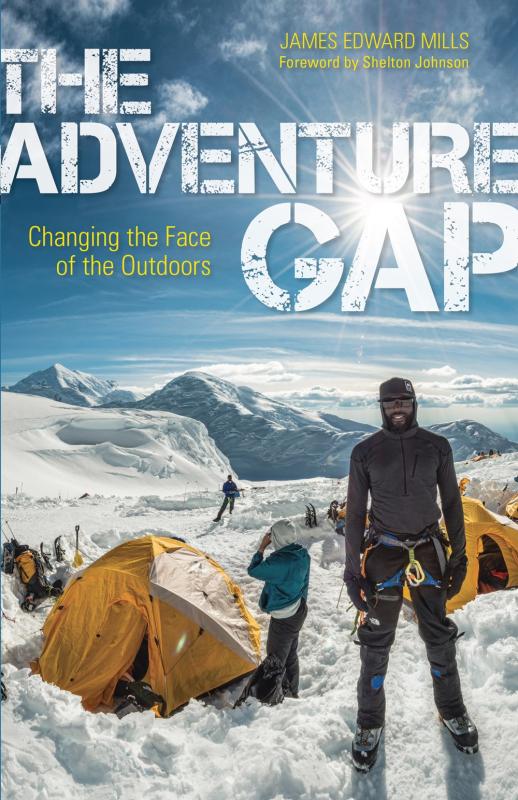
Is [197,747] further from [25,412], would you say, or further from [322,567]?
[25,412]

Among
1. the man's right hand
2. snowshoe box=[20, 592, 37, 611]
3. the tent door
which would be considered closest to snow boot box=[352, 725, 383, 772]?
the man's right hand

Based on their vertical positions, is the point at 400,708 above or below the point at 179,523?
above

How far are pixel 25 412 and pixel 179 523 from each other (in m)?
85.6

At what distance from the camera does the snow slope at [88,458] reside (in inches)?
1983

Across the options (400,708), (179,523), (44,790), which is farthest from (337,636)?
(179,523)

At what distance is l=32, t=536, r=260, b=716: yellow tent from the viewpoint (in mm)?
6383

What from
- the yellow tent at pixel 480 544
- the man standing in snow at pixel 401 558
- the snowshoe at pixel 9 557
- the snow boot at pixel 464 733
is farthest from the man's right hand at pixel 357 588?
the snowshoe at pixel 9 557

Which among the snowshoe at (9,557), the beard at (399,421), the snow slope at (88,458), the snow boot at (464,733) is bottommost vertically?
the snow slope at (88,458)

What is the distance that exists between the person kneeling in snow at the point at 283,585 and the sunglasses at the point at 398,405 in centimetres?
219

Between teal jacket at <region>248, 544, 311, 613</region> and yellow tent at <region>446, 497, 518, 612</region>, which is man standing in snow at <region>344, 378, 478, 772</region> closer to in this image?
teal jacket at <region>248, 544, 311, 613</region>

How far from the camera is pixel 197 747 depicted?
4.03 meters

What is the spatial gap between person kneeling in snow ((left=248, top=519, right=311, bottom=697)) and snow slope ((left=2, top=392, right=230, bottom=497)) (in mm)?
30809

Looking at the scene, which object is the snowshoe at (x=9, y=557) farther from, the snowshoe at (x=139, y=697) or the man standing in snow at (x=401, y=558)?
the man standing in snow at (x=401, y=558)

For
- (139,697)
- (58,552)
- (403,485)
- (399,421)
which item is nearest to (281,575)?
(403,485)
